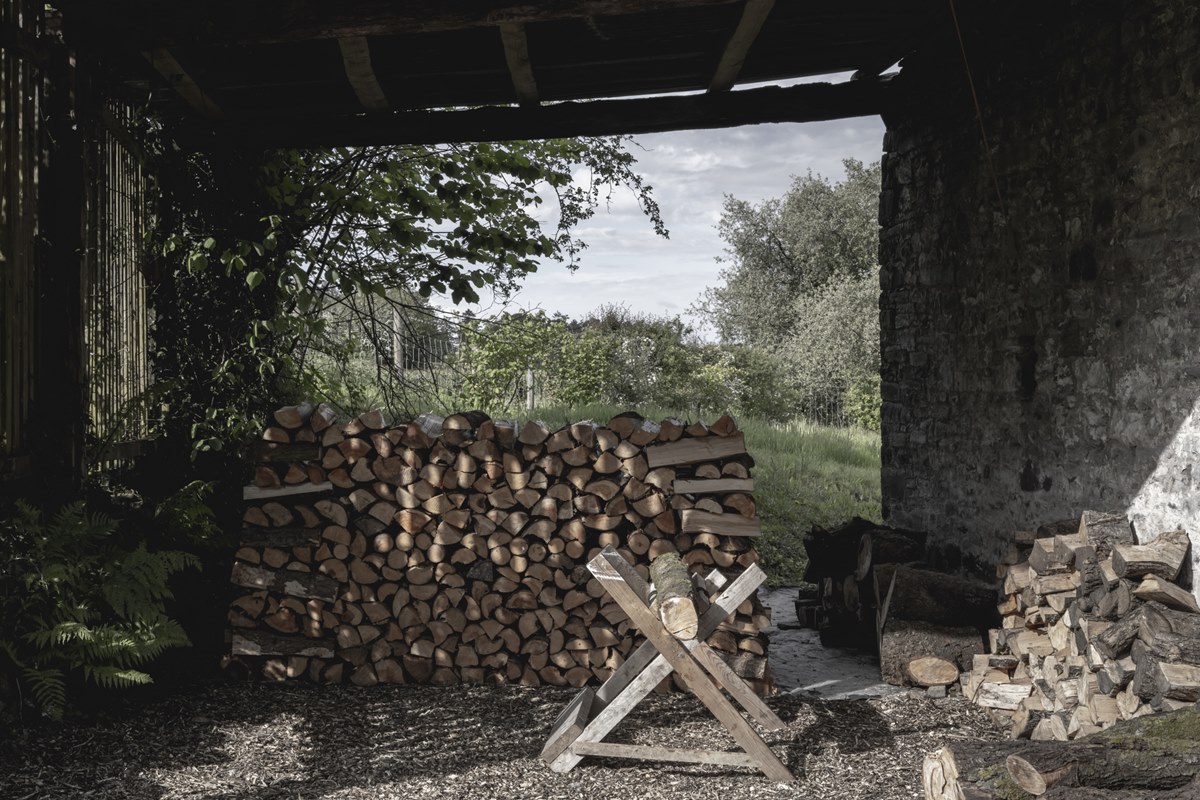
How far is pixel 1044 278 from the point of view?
5332mm

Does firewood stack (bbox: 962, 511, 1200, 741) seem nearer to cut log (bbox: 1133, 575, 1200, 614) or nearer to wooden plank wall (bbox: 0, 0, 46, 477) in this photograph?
cut log (bbox: 1133, 575, 1200, 614)

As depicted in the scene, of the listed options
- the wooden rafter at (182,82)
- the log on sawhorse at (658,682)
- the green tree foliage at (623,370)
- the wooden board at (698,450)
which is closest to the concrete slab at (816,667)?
the log on sawhorse at (658,682)

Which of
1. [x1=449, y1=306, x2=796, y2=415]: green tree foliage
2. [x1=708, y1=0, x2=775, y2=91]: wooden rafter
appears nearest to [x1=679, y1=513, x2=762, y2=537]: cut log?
[x1=708, y1=0, x2=775, y2=91]: wooden rafter

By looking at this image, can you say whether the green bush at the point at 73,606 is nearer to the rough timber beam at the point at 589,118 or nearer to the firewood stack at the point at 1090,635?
the rough timber beam at the point at 589,118

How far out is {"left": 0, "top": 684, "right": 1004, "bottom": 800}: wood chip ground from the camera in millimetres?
3793

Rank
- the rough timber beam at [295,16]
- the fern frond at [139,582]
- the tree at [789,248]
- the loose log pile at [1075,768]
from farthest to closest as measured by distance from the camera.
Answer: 1. the tree at [789,248]
2. the rough timber beam at [295,16]
3. the fern frond at [139,582]
4. the loose log pile at [1075,768]

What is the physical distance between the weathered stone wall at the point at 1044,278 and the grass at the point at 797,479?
255cm

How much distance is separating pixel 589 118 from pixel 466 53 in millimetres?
1014

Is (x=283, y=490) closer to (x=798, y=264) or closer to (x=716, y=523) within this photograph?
(x=716, y=523)

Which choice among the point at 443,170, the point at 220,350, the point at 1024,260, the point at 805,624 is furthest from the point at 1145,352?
the point at 220,350

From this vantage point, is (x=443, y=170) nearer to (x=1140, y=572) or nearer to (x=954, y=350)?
(x=954, y=350)

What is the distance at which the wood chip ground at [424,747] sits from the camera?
3.79 meters

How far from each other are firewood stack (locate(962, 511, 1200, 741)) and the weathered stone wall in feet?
0.78

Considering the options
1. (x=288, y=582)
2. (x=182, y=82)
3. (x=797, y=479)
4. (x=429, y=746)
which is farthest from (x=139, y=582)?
(x=797, y=479)
